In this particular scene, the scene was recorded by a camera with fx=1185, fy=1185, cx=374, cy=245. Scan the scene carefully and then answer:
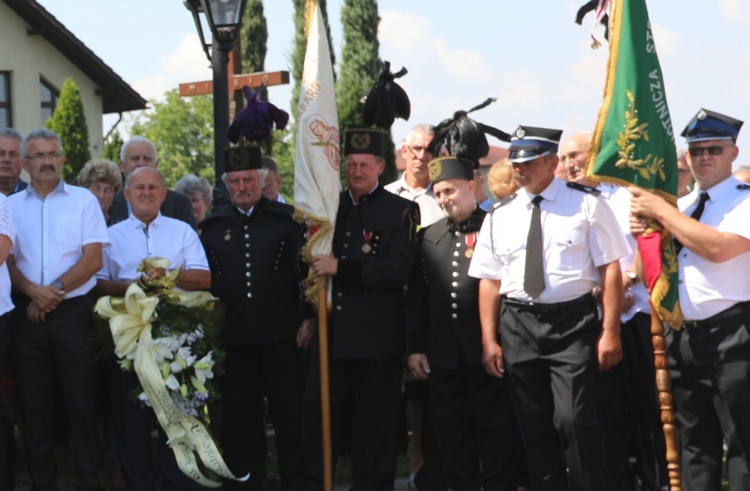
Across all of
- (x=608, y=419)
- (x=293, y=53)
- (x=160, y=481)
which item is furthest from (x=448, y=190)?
(x=293, y=53)

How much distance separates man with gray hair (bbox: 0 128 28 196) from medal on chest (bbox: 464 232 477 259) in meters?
3.19

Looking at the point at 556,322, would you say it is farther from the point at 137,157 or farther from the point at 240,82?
the point at 240,82

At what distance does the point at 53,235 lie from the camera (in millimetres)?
7414

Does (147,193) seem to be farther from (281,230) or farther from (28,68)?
(28,68)

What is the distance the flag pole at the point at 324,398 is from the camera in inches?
291

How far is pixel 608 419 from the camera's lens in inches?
272

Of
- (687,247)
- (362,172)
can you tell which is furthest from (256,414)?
(687,247)

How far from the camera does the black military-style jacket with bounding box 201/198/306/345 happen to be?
7.61 meters

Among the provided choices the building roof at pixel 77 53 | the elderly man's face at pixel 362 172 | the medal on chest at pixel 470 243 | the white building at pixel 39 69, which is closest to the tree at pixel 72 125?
the white building at pixel 39 69

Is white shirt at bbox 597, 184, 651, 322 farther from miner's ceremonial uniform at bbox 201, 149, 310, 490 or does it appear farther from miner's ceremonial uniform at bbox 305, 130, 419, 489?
miner's ceremonial uniform at bbox 201, 149, 310, 490

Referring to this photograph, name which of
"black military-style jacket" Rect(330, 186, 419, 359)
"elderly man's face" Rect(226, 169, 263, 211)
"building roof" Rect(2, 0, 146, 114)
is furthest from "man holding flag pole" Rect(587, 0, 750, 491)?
"building roof" Rect(2, 0, 146, 114)

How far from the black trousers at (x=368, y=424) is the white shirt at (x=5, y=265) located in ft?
6.29

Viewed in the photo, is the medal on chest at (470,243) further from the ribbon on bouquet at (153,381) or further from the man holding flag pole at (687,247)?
the ribbon on bouquet at (153,381)

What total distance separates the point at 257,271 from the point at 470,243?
143cm
